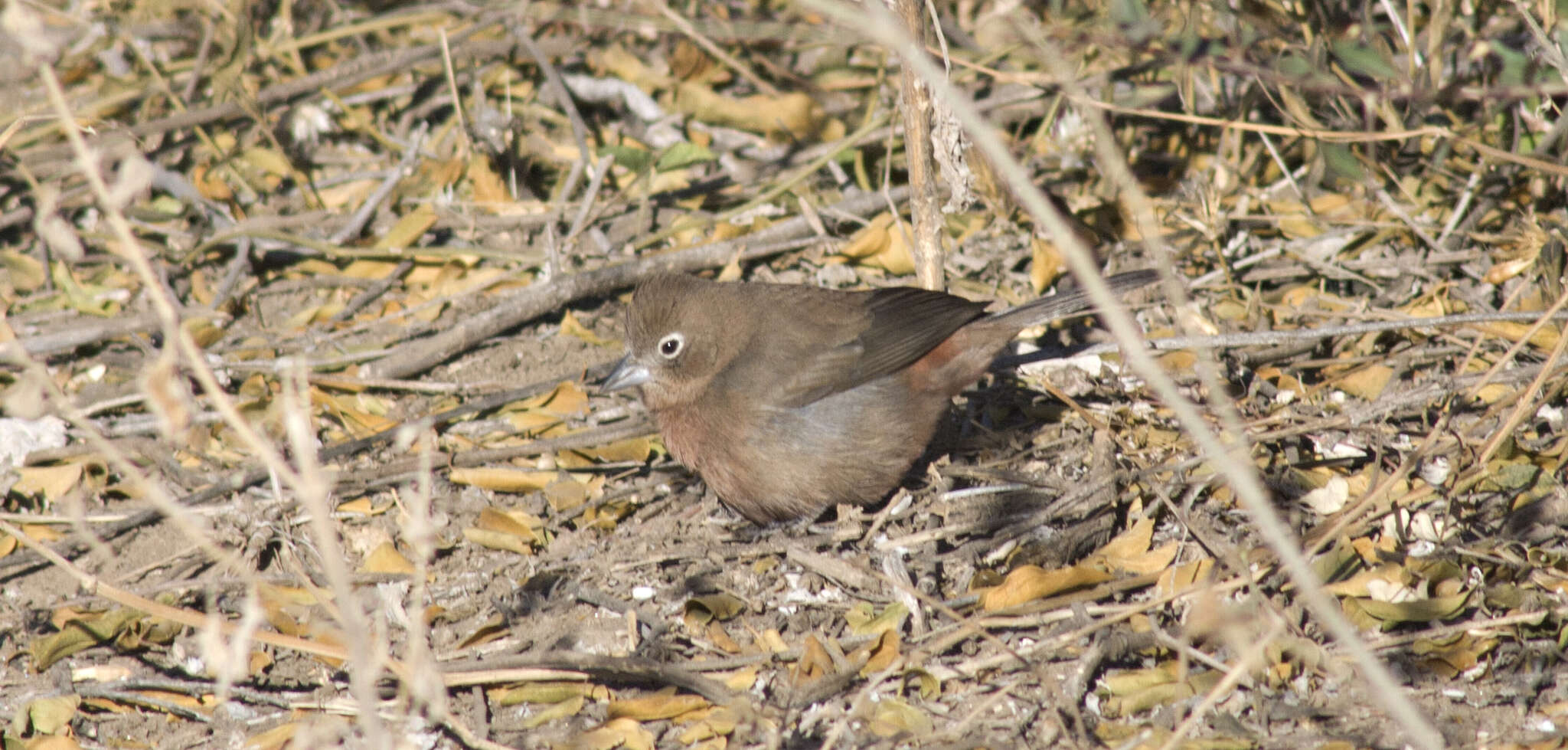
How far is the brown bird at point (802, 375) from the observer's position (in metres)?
4.24

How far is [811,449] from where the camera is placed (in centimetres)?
424

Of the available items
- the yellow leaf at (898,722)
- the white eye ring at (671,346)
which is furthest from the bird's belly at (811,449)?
the yellow leaf at (898,722)

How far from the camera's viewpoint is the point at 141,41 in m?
6.47

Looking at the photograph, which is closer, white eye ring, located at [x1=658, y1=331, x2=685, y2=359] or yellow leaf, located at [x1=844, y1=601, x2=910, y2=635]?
yellow leaf, located at [x1=844, y1=601, x2=910, y2=635]

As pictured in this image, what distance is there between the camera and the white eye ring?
175 inches

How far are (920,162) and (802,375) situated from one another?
2.69ft

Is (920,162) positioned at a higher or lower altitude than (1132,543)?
higher

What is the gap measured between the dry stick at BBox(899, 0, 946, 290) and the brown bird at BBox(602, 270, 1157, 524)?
0.67 ft

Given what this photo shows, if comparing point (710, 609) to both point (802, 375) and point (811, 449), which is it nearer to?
point (811, 449)

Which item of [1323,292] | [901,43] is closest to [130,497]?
[901,43]

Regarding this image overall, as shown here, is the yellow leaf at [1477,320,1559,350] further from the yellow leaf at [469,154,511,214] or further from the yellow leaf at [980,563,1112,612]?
the yellow leaf at [469,154,511,214]

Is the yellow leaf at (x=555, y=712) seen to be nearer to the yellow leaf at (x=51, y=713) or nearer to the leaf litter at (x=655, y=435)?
the leaf litter at (x=655, y=435)

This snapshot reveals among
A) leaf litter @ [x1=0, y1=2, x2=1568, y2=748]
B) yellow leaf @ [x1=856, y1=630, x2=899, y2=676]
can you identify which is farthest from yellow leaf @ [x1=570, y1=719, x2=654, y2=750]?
yellow leaf @ [x1=856, y1=630, x2=899, y2=676]

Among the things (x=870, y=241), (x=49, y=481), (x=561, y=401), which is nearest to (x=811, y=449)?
(x=561, y=401)
